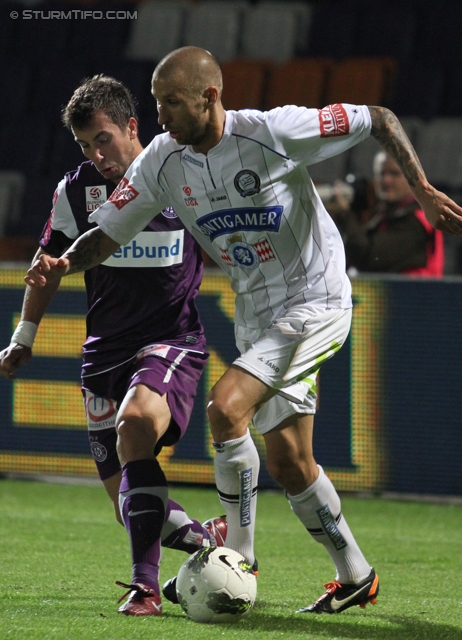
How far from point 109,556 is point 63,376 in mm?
2716

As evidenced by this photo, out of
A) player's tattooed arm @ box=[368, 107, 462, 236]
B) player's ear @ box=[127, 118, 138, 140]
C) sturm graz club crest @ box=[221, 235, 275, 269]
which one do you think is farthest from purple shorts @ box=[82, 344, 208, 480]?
player's tattooed arm @ box=[368, 107, 462, 236]

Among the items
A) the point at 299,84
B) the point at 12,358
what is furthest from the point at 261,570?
the point at 299,84

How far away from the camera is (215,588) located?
3.48 meters

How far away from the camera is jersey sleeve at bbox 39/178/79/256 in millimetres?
4422

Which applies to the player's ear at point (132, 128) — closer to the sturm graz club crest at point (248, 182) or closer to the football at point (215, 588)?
the sturm graz club crest at point (248, 182)

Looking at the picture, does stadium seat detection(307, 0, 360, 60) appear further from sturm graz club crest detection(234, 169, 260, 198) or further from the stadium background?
sturm graz club crest detection(234, 169, 260, 198)

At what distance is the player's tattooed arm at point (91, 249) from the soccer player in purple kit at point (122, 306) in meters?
0.25

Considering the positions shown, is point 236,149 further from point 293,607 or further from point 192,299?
point 293,607

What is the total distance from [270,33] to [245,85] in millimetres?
1096

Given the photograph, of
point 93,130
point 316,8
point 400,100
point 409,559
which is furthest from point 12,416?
point 316,8

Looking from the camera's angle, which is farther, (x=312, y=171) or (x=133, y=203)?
(x=312, y=171)

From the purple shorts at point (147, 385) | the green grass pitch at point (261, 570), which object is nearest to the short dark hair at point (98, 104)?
the purple shorts at point (147, 385)

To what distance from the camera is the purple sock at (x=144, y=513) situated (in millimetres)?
3613

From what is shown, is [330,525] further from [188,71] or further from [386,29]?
[386,29]
